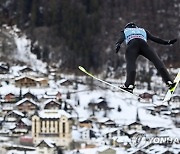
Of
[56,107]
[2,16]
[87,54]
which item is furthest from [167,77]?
[2,16]

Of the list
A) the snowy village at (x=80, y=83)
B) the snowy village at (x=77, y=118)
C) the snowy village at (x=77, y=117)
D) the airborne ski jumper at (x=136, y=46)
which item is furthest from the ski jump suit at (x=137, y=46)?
the snowy village at (x=77, y=118)

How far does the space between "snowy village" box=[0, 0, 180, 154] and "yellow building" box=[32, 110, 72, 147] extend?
40mm

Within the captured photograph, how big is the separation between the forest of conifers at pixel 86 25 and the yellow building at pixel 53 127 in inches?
292

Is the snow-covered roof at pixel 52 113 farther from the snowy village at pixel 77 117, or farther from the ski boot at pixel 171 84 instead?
the ski boot at pixel 171 84

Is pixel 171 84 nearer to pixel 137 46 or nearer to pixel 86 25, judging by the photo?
pixel 137 46

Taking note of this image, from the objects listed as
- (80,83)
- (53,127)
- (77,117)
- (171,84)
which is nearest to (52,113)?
(53,127)

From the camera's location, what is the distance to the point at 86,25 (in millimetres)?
34250

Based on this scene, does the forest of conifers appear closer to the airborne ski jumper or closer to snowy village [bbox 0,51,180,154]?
snowy village [bbox 0,51,180,154]

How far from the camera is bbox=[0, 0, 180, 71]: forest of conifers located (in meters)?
31.9

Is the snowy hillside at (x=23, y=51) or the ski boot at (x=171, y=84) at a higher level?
the snowy hillside at (x=23, y=51)

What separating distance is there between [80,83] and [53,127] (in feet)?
17.7

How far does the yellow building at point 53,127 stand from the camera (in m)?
21.6

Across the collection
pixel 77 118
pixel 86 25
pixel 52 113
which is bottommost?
pixel 77 118

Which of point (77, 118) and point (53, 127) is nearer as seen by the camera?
point (53, 127)
